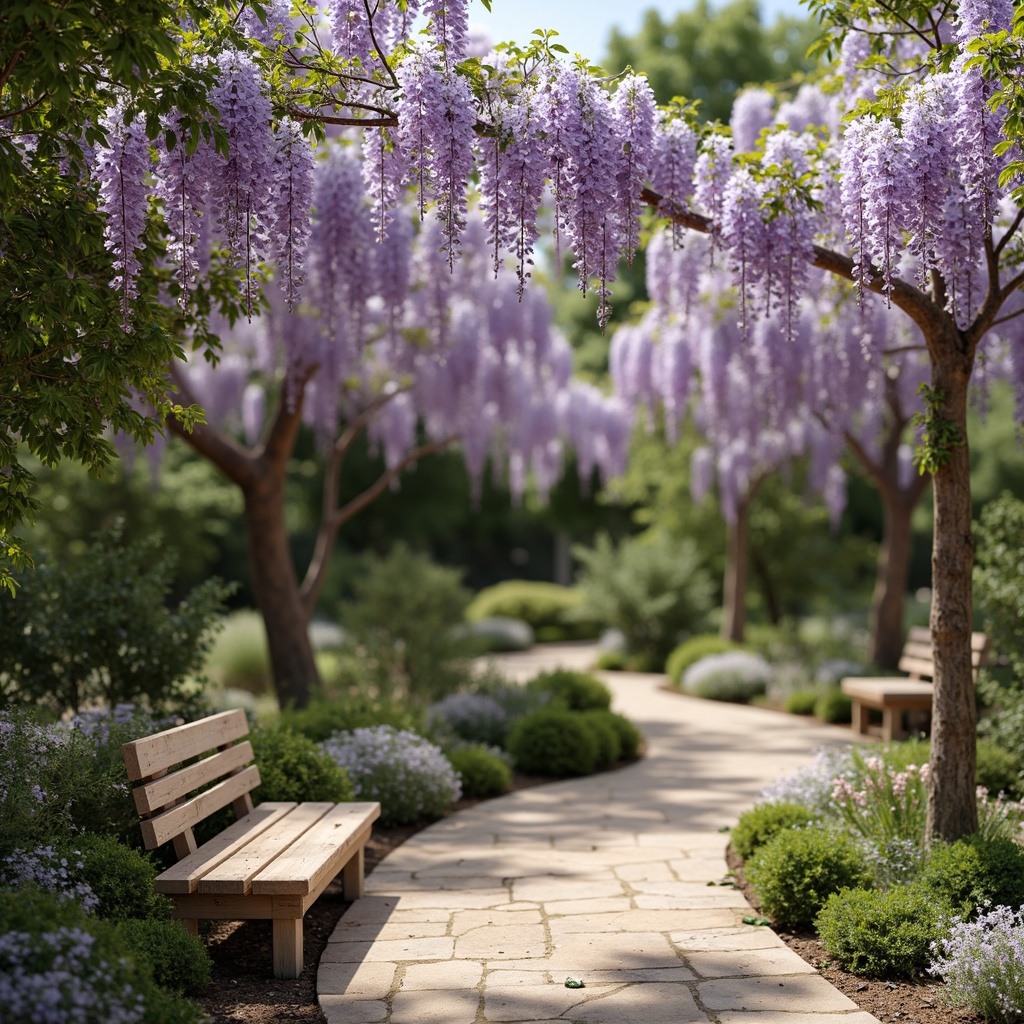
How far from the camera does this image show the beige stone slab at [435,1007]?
3.46 meters

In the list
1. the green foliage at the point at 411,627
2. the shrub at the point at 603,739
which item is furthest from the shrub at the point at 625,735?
the green foliage at the point at 411,627

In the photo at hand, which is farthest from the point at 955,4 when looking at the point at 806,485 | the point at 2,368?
the point at 806,485

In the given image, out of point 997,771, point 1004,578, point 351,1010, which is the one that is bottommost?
point 351,1010

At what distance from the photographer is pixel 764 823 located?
5.21 m

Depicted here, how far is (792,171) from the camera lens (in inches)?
186

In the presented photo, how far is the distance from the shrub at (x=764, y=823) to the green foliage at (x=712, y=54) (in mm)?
20315

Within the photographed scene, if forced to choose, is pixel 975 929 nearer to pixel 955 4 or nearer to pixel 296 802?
pixel 296 802

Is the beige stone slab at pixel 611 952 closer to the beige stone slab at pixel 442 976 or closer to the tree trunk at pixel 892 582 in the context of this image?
the beige stone slab at pixel 442 976

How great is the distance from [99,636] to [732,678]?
7.86 metres

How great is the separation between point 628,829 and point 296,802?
220 cm

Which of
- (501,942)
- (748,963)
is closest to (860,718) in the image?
(748,963)

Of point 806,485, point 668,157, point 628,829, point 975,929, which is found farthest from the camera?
point 806,485

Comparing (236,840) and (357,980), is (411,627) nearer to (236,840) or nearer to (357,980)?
(236,840)

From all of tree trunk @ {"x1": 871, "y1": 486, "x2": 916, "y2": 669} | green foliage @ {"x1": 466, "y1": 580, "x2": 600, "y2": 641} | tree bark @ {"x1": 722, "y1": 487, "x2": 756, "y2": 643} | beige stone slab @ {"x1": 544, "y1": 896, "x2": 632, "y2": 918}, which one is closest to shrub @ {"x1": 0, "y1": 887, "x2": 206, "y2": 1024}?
beige stone slab @ {"x1": 544, "y1": 896, "x2": 632, "y2": 918}
